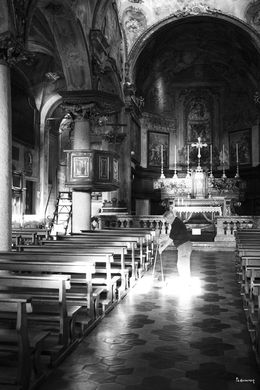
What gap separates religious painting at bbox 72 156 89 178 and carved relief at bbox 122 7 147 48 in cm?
1081

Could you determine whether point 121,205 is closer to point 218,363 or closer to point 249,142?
point 249,142

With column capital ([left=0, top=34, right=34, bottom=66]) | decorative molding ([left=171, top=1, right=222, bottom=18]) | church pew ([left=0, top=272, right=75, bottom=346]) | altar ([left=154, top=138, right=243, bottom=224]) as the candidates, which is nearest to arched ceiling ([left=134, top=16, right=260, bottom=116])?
decorative molding ([left=171, top=1, right=222, bottom=18])

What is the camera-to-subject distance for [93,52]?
1488cm

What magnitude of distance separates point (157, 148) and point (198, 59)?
5982 mm

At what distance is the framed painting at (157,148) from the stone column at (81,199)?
1166cm

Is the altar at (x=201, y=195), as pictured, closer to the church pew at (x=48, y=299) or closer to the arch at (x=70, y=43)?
the arch at (x=70, y=43)

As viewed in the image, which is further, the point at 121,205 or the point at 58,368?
the point at 121,205

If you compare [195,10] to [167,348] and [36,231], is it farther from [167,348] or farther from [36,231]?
[167,348]

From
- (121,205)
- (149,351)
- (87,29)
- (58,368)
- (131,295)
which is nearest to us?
(58,368)

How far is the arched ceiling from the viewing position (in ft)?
73.2

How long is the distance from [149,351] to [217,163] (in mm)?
22748

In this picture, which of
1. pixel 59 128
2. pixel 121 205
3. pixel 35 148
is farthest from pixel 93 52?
pixel 59 128

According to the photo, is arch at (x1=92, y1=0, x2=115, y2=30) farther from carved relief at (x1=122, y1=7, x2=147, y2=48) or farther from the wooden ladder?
the wooden ladder

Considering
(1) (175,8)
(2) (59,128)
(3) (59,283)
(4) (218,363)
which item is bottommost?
(4) (218,363)
